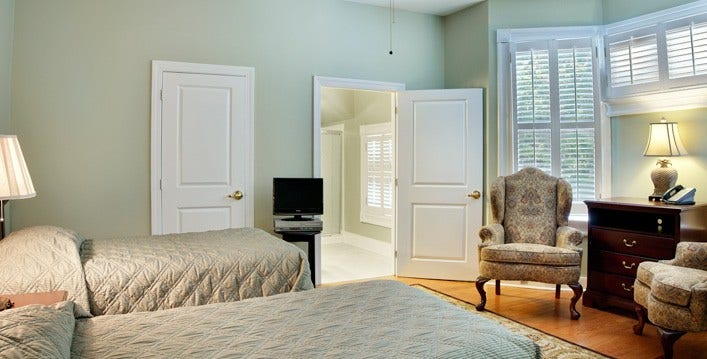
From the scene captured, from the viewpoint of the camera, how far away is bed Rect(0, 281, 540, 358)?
1218 millimetres

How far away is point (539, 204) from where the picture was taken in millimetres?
4086

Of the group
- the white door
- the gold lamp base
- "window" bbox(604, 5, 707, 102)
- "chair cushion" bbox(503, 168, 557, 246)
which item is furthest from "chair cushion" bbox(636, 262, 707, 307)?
the white door

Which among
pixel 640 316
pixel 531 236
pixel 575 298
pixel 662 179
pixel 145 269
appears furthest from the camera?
pixel 531 236

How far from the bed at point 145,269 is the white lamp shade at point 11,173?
0.31m

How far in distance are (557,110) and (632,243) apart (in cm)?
147

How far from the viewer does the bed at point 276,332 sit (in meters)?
1.22

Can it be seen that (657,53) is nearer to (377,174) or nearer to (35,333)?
(377,174)

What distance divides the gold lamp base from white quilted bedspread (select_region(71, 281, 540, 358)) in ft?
9.33

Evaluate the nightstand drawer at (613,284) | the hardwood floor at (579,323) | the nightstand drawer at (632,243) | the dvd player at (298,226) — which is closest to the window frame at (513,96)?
the nightstand drawer at (632,243)

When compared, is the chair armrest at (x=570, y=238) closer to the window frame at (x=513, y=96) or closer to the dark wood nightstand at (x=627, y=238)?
the dark wood nightstand at (x=627, y=238)

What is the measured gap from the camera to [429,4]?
4.76 metres

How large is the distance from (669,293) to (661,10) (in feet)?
8.34

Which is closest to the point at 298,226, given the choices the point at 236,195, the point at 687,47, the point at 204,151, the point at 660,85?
the point at 236,195

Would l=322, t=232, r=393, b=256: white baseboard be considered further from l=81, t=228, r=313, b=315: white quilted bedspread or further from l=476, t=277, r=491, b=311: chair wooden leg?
l=81, t=228, r=313, b=315: white quilted bedspread
